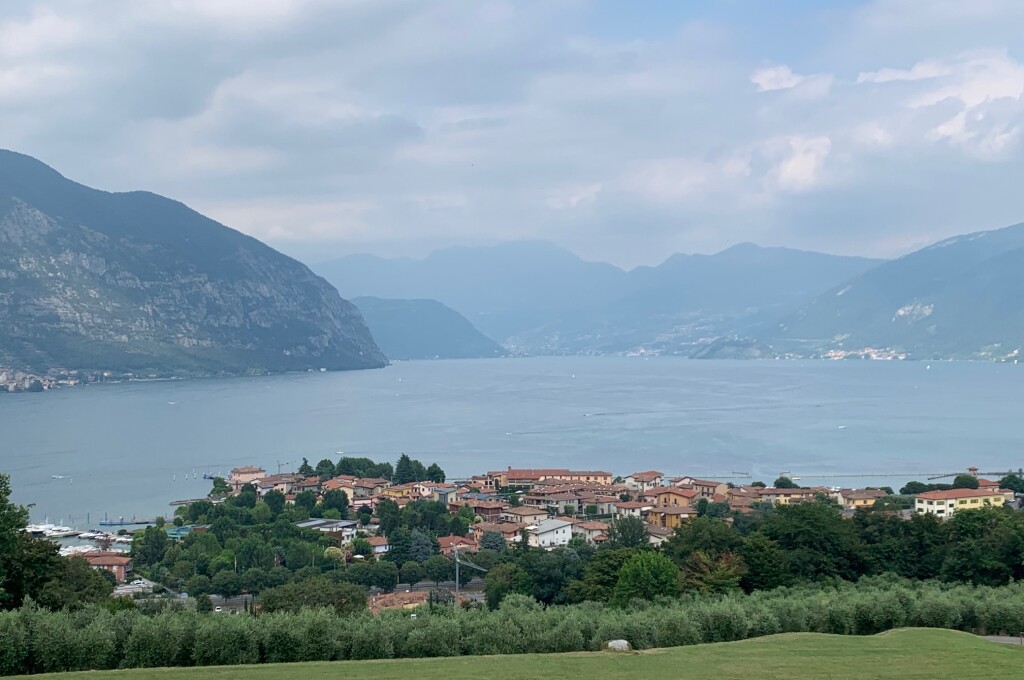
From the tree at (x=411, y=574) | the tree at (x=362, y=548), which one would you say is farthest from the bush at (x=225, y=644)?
the tree at (x=362, y=548)

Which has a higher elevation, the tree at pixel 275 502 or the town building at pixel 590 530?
the tree at pixel 275 502

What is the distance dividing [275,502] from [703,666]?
2398cm

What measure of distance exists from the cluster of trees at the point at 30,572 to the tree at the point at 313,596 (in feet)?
9.04

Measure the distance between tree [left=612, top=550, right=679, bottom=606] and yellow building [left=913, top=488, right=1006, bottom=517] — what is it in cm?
1579

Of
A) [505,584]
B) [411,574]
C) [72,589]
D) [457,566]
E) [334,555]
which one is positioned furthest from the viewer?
[334,555]

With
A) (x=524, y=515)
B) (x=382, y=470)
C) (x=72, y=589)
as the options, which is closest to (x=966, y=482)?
(x=524, y=515)

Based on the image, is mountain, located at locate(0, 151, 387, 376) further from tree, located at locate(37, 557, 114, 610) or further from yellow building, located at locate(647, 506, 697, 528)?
tree, located at locate(37, 557, 114, 610)

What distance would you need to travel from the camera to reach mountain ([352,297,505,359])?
581 feet

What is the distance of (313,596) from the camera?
14016mm

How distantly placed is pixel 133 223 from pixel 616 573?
400 ft

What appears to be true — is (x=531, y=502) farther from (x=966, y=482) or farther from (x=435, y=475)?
(x=966, y=482)

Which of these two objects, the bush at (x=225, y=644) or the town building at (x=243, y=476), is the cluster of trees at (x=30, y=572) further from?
the town building at (x=243, y=476)

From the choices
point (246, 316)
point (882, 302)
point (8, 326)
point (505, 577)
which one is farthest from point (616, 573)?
point (882, 302)

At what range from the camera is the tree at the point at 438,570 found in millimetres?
20219
